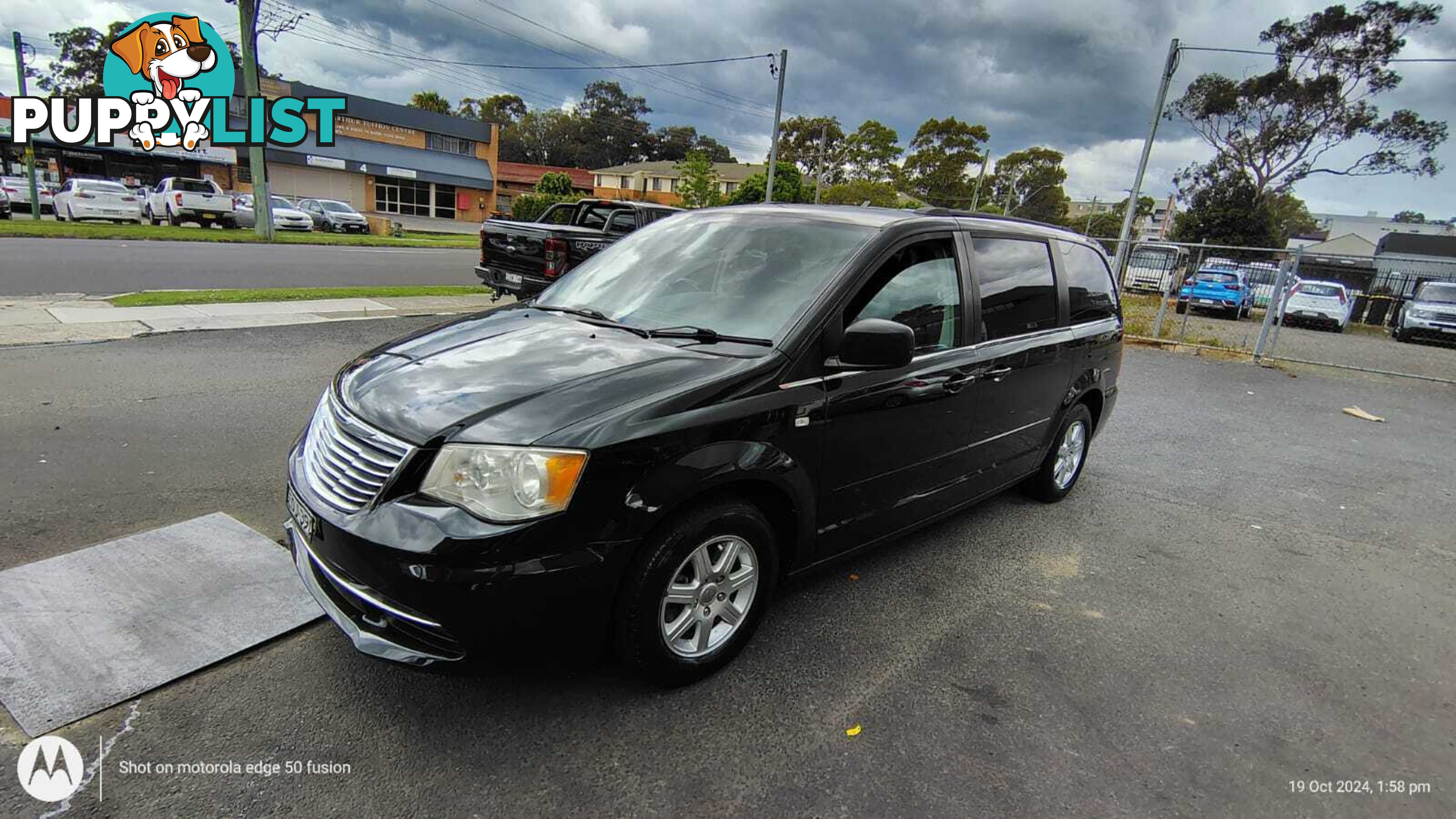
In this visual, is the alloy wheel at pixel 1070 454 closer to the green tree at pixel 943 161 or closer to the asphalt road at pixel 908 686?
the asphalt road at pixel 908 686

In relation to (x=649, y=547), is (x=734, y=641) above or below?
below

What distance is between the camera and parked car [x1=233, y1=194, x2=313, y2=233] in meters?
27.1

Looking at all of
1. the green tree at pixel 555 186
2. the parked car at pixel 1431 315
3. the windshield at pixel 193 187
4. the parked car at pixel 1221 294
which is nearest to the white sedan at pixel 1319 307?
the parked car at pixel 1221 294

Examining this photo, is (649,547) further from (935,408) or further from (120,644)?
(120,644)

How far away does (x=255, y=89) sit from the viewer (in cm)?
2064

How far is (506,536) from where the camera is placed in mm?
2131

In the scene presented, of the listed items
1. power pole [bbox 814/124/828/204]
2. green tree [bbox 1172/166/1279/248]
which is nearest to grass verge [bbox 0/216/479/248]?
power pole [bbox 814/124/828/204]

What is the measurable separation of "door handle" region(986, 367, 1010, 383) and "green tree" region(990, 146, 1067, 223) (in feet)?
246

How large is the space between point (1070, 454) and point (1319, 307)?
19.7m

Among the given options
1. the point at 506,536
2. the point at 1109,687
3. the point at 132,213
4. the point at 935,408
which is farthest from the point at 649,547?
the point at 132,213

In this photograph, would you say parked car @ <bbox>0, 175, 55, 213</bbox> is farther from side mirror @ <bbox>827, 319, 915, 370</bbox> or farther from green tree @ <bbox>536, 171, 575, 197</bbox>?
side mirror @ <bbox>827, 319, 915, 370</bbox>

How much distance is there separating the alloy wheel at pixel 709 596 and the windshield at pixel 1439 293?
22.9m

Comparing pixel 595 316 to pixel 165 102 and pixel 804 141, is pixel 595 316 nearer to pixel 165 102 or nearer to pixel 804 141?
pixel 165 102

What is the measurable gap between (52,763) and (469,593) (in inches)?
53.3
